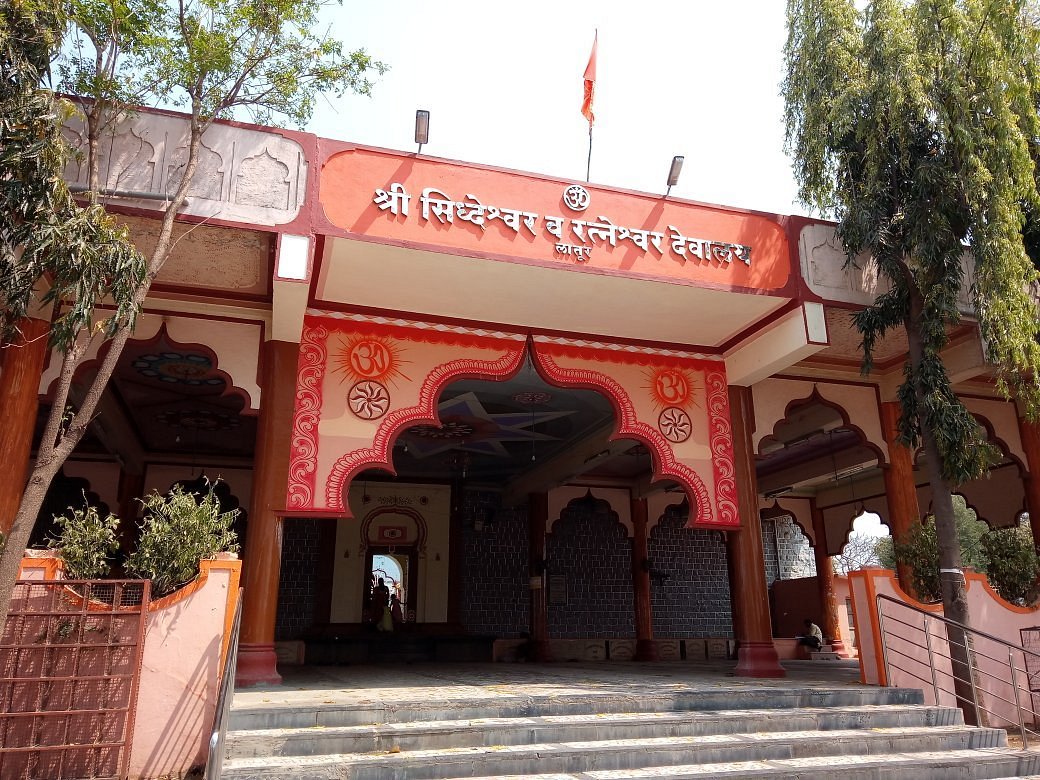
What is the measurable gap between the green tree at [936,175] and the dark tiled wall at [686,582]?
7.80 metres

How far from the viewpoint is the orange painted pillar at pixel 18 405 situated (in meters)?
6.06

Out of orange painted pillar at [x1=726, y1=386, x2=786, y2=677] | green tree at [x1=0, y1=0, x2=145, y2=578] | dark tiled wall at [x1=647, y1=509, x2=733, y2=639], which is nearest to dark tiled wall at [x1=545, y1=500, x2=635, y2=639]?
dark tiled wall at [x1=647, y1=509, x2=733, y2=639]

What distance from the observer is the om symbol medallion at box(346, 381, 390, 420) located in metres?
7.29

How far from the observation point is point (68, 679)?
481 cm

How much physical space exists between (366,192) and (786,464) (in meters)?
9.85

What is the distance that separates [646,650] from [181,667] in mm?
9098

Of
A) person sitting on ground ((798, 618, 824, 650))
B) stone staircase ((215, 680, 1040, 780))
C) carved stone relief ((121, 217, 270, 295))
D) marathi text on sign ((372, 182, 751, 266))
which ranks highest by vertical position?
marathi text on sign ((372, 182, 751, 266))

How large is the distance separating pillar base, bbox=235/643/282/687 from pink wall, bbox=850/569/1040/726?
192 inches

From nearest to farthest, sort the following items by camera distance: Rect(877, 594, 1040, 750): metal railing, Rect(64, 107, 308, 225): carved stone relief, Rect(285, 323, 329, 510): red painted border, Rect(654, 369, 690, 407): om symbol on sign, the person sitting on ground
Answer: Rect(64, 107, 308, 225): carved stone relief < Rect(877, 594, 1040, 750): metal railing < Rect(285, 323, 329, 510): red painted border < Rect(654, 369, 690, 407): om symbol on sign < the person sitting on ground

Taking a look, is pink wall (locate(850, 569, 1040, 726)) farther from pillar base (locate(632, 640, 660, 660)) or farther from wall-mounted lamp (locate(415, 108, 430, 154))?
pillar base (locate(632, 640, 660, 660))

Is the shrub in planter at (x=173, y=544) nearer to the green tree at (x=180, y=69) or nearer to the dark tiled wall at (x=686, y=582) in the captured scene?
the green tree at (x=180, y=69)

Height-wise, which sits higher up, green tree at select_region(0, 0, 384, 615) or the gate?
green tree at select_region(0, 0, 384, 615)

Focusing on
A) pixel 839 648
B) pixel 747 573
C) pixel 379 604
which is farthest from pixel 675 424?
pixel 839 648

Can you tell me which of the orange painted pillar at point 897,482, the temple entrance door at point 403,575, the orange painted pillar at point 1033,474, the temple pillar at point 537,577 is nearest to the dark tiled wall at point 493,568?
the temple pillar at point 537,577
